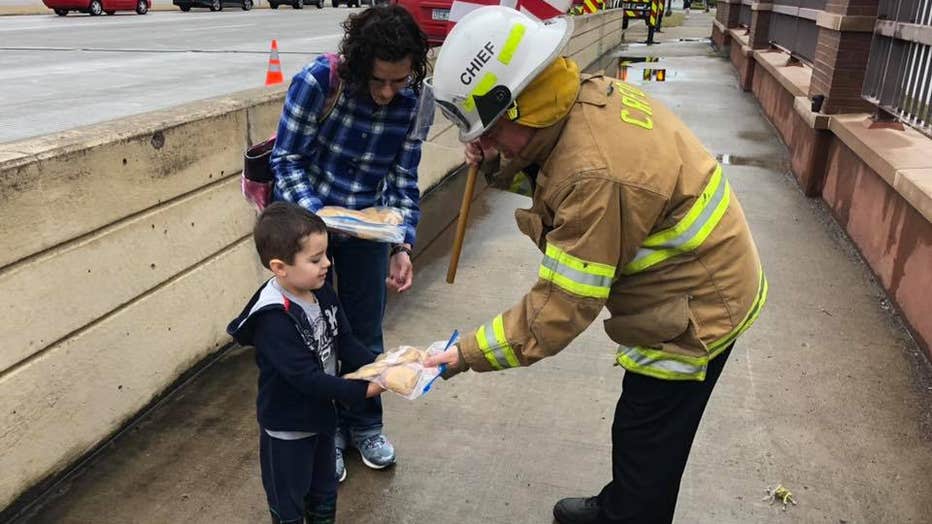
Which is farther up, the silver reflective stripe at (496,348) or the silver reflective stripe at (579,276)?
the silver reflective stripe at (579,276)

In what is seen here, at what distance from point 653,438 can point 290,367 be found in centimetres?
108

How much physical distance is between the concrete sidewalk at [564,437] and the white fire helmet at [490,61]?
1557 millimetres

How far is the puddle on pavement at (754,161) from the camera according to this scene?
7.83m

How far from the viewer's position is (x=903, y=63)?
18.3ft

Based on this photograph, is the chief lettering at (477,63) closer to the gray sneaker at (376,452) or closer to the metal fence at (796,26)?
the gray sneaker at (376,452)

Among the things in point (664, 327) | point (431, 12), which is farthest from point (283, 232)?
point (431, 12)

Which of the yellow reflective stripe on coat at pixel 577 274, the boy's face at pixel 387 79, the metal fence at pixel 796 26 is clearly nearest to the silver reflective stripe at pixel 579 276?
the yellow reflective stripe on coat at pixel 577 274

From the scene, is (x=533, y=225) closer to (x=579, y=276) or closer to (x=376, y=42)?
(x=579, y=276)

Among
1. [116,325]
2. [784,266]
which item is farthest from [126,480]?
[784,266]

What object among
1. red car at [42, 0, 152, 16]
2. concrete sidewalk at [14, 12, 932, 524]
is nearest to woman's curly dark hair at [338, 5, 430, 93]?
concrete sidewalk at [14, 12, 932, 524]

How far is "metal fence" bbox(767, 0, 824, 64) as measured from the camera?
898cm

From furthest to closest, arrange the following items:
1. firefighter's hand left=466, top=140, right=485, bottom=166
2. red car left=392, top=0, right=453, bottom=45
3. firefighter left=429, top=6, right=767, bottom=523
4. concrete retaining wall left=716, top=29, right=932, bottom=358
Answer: red car left=392, top=0, right=453, bottom=45 → concrete retaining wall left=716, top=29, right=932, bottom=358 → firefighter's hand left=466, top=140, right=485, bottom=166 → firefighter left=429, top=6, right=767, bottom=523

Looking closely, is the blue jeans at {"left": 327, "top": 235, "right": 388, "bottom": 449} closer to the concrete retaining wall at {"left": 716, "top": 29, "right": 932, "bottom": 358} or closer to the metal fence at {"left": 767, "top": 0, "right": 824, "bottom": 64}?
the concrete retaining wall at {"left": 716, "top": 29, "right": 932, "bottom": 358}

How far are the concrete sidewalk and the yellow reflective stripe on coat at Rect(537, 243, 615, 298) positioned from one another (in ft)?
4.06
